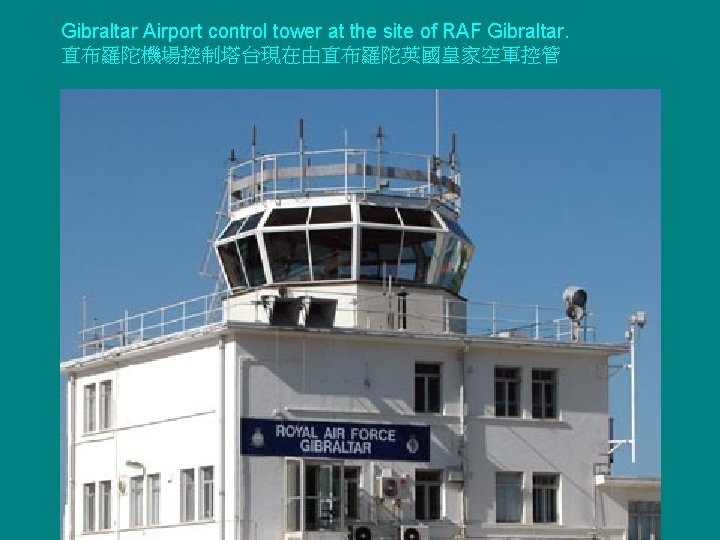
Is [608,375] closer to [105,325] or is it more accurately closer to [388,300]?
[388,300]

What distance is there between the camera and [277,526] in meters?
46.0

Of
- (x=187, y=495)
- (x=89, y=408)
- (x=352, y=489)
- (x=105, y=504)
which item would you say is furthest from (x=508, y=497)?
(x=89, y=408)

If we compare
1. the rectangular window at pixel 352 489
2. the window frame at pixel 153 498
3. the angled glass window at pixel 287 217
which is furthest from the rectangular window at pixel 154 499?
the angled glass window at pixel 287 217

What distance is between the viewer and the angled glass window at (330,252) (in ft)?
163

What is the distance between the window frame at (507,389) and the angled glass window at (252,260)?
652 cm

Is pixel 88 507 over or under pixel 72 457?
under

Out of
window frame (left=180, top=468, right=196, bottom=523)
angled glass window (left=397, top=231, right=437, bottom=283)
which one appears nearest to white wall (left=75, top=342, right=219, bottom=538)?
window frame (left=180, top=468, right=196, bottom=523)

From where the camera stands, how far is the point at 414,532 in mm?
47156

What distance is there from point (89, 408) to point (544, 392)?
1272 cm

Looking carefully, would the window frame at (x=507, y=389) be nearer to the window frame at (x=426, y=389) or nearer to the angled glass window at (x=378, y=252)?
the window frame at (x=426, y=389)

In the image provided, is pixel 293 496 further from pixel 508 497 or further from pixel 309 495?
pixel 508 497

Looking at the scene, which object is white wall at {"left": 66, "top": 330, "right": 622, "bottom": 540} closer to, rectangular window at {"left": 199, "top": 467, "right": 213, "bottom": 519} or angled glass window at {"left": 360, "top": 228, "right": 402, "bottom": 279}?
rectangular window at {"left": 199, "top": 467, "right": 213, "bottom": 519}

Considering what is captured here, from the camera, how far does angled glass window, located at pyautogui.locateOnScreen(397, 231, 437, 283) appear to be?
5009 cm

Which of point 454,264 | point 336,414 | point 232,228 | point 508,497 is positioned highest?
point 232,228
